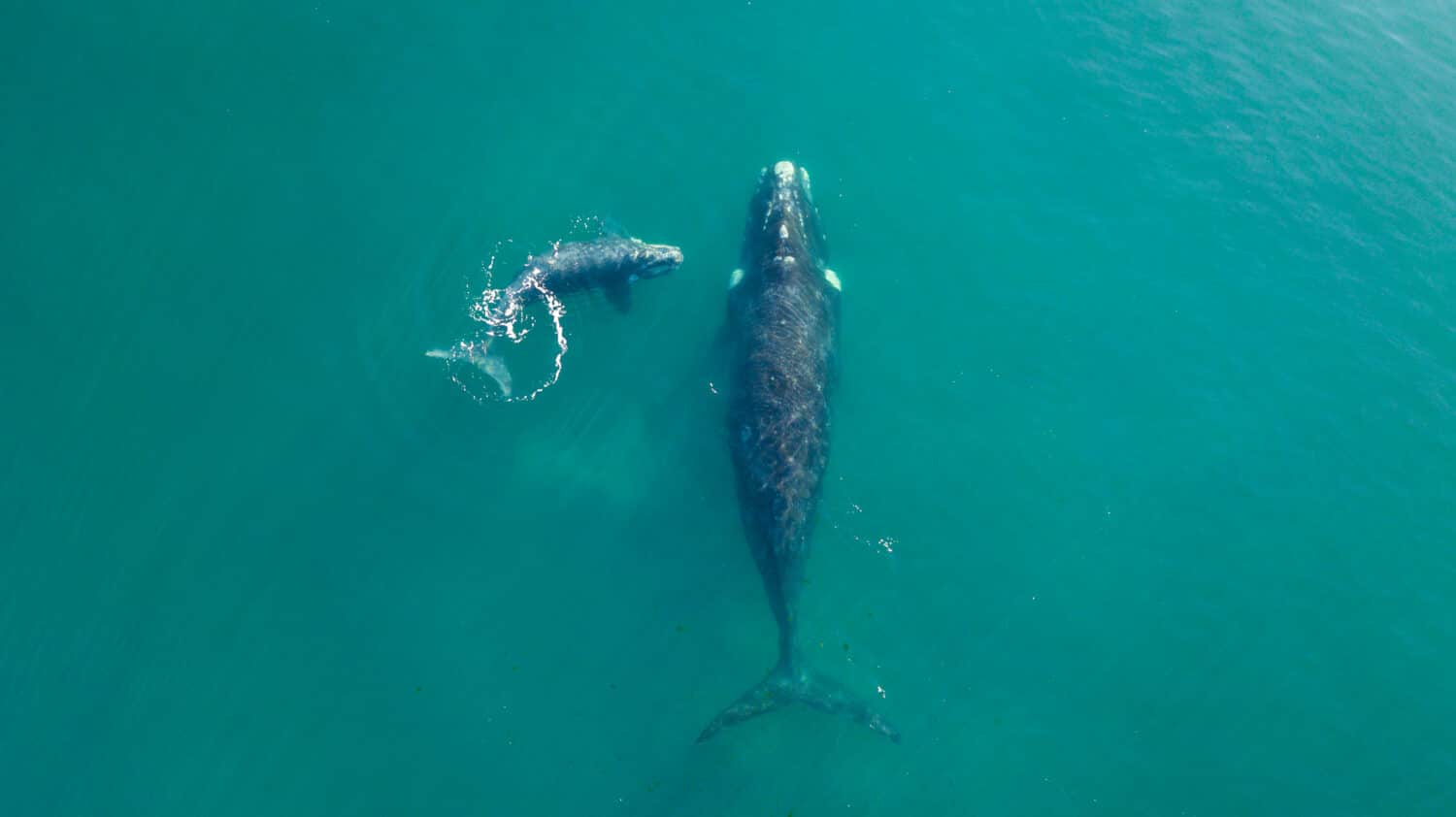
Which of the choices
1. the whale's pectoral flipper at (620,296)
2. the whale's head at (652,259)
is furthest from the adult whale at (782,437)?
the whale's pectoral flipper at (620,296)

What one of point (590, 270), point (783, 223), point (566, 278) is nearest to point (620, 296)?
point (590, 270)

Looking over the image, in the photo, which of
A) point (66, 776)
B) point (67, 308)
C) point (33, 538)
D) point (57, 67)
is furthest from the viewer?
point (57, 67)

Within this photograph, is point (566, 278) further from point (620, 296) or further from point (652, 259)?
point (652, 259)

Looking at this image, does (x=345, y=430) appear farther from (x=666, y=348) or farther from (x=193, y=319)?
(x=666, y=348)

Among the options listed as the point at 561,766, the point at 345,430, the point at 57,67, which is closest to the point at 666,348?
the point at 345,430

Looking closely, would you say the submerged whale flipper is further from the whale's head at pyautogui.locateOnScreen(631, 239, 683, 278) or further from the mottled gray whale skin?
the whale's head at pyautogui.locateOnScreen(631, 239, 683, 278)

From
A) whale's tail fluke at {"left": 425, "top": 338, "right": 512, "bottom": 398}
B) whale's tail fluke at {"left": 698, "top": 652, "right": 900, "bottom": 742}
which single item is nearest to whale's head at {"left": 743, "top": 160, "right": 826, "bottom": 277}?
whale's tail fluke at {"left": 425, "top": 338, "right": 512, "bottom": 398}

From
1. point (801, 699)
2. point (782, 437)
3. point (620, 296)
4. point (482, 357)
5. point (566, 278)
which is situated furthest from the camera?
point (620, 296)

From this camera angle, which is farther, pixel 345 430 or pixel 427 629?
pixel 345 430
